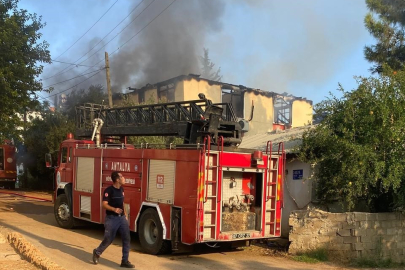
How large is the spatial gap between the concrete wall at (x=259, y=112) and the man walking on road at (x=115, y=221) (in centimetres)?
2328

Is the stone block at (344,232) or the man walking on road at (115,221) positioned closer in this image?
the man walking on road at (115,221)

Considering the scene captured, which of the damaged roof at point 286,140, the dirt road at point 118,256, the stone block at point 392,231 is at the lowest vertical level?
the dirt road at point 118,256

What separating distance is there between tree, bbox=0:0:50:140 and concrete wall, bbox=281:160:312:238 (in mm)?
9209

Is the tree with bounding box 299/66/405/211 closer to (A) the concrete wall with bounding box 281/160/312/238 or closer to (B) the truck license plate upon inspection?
(A) the concrete wall with bounding box 281/160/312/238

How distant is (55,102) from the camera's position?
31953 millimetres

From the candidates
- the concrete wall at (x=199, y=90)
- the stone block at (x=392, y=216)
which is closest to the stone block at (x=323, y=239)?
the stone block at (x=392, y=216)

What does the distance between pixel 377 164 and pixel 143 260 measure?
5010 millimetres

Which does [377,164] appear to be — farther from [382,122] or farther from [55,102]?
[55,102]

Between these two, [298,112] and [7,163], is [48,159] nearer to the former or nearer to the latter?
[7,163]

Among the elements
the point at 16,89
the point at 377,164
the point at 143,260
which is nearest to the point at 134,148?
the point at 143,260

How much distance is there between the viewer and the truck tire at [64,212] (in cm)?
1098

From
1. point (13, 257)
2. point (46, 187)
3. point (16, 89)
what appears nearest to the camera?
point (13, 257)

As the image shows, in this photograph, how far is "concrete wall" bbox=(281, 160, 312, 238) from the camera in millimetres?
10687

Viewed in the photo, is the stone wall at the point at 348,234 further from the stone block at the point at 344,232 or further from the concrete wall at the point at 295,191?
the concrete wall at the point at 295,191
